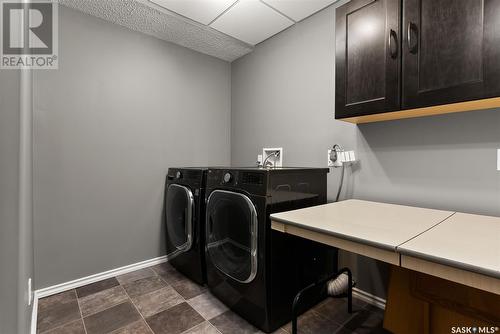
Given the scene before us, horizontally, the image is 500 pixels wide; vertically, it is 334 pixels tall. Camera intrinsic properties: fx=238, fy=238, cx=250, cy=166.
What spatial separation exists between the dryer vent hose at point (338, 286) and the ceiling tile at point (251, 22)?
7.68 feet

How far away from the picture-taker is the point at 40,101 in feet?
6.24

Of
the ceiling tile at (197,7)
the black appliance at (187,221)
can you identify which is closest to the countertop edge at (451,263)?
the black appliance at (187,221)

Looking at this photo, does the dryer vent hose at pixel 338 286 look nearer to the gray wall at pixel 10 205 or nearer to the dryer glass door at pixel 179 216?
the dryer glass door at pixel 179 216

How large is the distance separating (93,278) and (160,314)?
894 mm

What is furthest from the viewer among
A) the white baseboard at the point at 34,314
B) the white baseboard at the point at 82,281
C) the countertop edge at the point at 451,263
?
the white baseboard at the point at 82,281

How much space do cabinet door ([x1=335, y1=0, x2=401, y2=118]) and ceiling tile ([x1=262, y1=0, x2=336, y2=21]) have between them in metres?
0.54

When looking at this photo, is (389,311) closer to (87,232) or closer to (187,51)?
(87,232)

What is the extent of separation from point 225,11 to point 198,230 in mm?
1945

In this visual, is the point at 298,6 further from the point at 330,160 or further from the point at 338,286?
the point at 338,286

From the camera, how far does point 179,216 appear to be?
7.38 feet

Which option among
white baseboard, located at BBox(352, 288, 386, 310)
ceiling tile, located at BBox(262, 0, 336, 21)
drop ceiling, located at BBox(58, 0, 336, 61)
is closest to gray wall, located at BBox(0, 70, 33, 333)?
drop ceiling, located at BBox(58, 0, 336, 61)

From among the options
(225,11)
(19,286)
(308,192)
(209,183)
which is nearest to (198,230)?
(209,183)

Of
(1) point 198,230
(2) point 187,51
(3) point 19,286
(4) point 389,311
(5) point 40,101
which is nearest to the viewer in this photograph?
(3) point 19,286

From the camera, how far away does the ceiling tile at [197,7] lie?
2008 millimetres
